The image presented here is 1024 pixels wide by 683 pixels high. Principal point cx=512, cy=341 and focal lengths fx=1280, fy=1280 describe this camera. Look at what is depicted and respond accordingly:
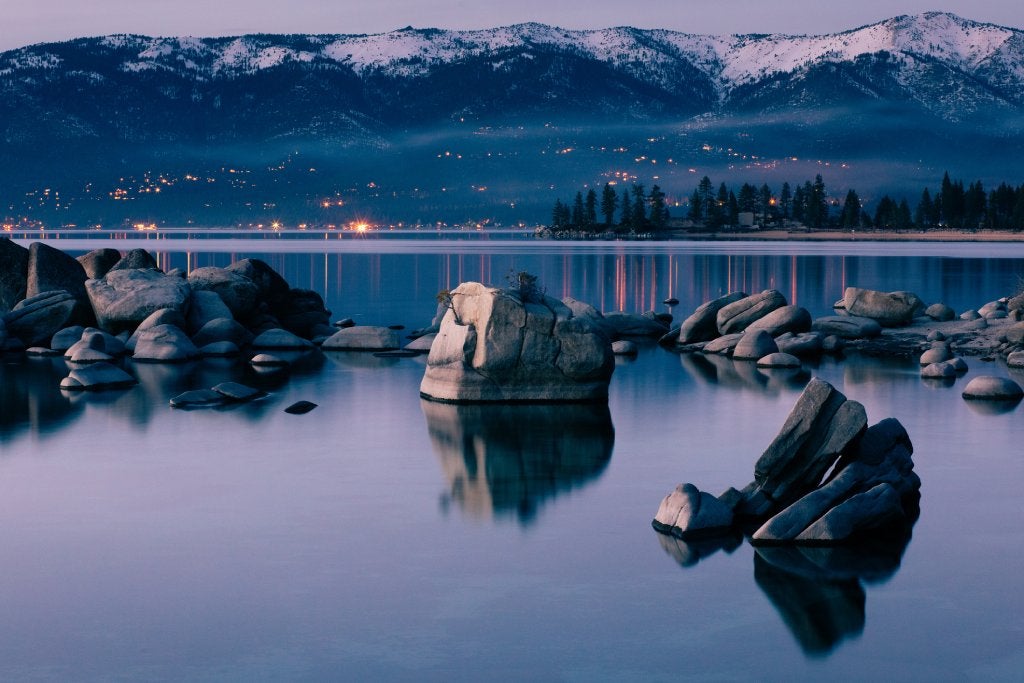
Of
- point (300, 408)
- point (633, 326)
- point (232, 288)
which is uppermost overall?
point (232, 288)

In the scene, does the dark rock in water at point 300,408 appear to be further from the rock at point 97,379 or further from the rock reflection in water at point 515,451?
the rock at point 97,379

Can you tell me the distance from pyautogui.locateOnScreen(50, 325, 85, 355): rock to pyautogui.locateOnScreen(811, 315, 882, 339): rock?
24021 mm

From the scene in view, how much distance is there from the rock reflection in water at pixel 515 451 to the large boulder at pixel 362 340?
43.6 ft

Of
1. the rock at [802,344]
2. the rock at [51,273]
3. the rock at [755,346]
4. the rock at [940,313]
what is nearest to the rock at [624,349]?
the rock at [755,346]

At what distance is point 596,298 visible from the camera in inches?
2852

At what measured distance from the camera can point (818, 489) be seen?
16328 millimetres

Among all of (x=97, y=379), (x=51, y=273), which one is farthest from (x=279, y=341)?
(x=97, y=379)

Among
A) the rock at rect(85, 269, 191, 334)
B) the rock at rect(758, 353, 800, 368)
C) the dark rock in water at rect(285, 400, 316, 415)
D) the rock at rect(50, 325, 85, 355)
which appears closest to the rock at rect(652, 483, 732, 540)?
the dark rock in water at rect(285, 400, 316, 415)

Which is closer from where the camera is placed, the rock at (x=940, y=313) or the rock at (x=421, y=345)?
the rock at (x=421, y=345)

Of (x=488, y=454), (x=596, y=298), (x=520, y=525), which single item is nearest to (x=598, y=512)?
(x=520, y=525)

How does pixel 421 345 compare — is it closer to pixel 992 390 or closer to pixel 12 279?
pixel 12 279

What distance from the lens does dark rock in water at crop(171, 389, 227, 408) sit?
27828 millimetres

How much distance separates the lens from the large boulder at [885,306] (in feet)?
150

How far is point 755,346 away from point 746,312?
4.48 meters
